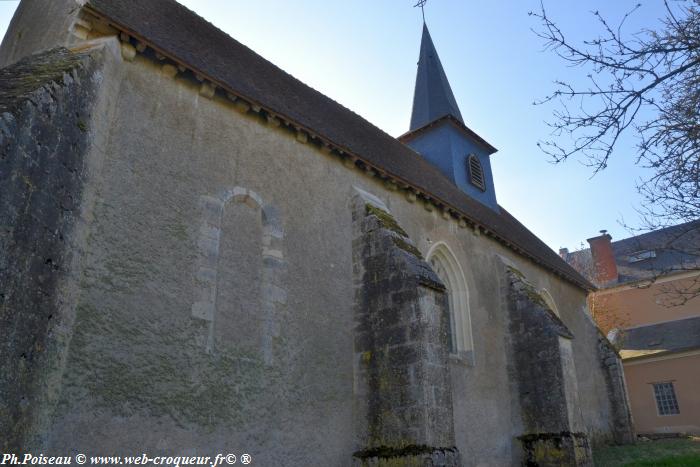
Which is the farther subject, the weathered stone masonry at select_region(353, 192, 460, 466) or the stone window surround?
the stone window surround

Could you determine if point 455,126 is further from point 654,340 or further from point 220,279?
point 654,340

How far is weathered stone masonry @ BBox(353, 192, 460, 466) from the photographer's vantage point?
25.6 feet

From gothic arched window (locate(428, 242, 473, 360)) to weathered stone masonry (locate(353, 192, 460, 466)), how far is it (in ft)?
8.60

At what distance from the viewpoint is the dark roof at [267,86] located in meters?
7.78

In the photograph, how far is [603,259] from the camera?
1188 inches

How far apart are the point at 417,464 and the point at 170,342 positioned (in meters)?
3.76

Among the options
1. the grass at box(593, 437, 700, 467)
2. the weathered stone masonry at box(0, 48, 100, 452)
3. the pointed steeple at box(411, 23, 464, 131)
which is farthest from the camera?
the pointed steeple at box(411, 23, 464, 131)

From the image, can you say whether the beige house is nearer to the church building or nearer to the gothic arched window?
the gothic arched window

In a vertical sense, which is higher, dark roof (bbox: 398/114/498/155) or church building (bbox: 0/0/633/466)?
dark roof (bbox: 398/114/498/155)

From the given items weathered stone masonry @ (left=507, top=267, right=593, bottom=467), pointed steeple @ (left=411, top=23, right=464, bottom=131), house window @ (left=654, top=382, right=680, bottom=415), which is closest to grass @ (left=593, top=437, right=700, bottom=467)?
weathered stone masonry @ (left=507, top=267, right=593, bottom=467)

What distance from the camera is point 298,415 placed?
24.7 feet

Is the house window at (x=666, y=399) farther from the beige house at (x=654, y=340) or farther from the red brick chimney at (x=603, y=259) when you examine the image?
the red brick chimney at (x=603, y=259)

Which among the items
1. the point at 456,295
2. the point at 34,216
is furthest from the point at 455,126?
the point at 34,216

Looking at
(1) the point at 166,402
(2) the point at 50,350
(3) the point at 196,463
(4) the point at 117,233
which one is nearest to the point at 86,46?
(4) the point at 117,233
